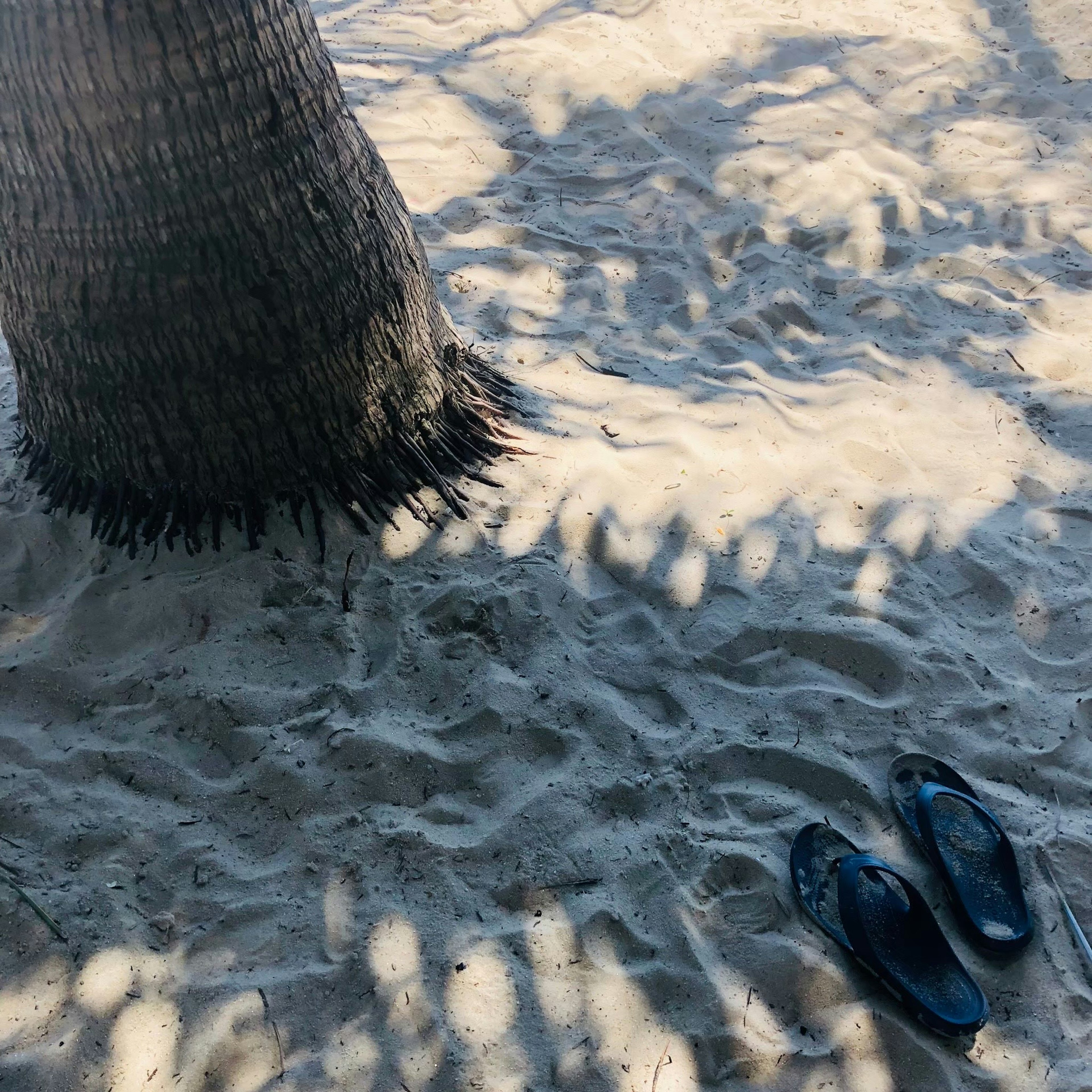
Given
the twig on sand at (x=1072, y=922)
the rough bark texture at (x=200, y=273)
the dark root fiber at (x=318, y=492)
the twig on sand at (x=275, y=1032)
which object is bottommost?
the twig on sand at (x=1072, y=922)

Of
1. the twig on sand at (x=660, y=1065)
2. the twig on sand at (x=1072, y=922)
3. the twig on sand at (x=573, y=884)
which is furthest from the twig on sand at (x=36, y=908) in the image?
the twig on sand at (x=1072, y=922)

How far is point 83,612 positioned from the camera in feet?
8.85

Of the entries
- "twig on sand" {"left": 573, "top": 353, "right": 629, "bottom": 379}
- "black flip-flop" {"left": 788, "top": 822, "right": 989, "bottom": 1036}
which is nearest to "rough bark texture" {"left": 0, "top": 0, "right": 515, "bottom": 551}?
"twig on sand" {"left": 573, "top": 353, "right": 629, "bottom": 379}

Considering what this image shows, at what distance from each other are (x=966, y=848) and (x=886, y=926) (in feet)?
1.04

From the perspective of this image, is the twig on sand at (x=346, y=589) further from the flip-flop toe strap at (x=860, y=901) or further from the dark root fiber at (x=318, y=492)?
the flip-flop toe strap at (x=860, y=901)

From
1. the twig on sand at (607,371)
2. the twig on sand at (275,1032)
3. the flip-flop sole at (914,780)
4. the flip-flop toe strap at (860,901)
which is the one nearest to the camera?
the twig on sand at (275,1032)

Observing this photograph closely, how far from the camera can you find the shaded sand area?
6.70 feet

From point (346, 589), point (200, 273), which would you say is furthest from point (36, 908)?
point (200, 273)

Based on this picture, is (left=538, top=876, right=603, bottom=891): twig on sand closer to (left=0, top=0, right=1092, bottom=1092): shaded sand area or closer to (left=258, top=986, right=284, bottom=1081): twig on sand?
(left=0, top=0, right=1092, bottom=1092): shaded sand area

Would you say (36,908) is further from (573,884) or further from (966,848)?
(966,848)

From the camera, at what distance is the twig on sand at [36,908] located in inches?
82.0

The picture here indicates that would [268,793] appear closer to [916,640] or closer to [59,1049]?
[59,1049]

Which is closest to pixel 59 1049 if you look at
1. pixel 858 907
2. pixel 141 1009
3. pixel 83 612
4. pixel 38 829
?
pixel 141 1009

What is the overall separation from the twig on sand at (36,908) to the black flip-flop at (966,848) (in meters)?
2.07
